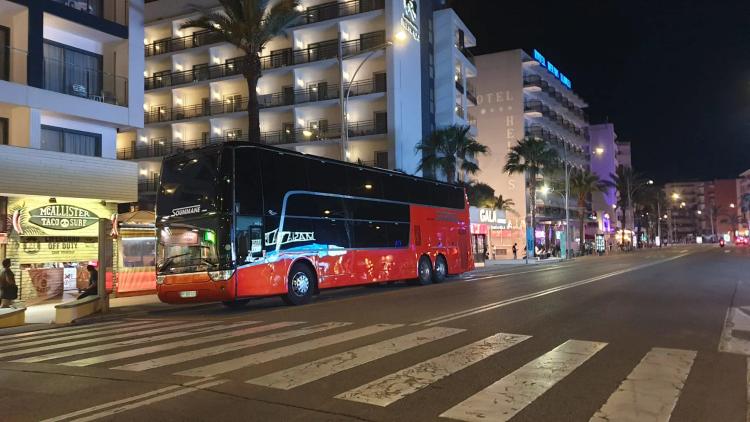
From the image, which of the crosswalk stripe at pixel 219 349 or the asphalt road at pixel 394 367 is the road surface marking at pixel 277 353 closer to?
the asphalt road at pixel 394 367

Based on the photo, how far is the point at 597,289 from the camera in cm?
1897

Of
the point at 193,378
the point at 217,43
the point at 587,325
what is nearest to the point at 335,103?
the point at 217,43

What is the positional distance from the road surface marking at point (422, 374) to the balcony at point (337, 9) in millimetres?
39199

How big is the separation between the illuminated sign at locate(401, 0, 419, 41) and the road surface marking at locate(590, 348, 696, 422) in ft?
128

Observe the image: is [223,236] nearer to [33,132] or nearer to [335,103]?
[33,132]

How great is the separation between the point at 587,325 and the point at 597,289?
831 cm

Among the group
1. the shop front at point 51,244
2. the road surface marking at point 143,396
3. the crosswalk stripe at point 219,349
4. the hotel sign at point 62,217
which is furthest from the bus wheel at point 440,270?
the road surface marking at point 143,396

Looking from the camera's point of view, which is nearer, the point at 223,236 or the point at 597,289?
the point at 223,236

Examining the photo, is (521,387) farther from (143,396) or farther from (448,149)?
(448,149)

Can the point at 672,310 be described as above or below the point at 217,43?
below

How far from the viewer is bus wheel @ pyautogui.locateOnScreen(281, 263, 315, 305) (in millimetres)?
16828

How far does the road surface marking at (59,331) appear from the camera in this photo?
490 inches

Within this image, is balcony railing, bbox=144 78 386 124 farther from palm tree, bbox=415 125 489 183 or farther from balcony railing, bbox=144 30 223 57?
palm tree, bbox=415 125 489 183

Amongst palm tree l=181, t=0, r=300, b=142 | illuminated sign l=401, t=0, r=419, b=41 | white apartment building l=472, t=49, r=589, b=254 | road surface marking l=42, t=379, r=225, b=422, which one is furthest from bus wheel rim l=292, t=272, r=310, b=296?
white apartment building l=472, t=49, r=589, b=254
